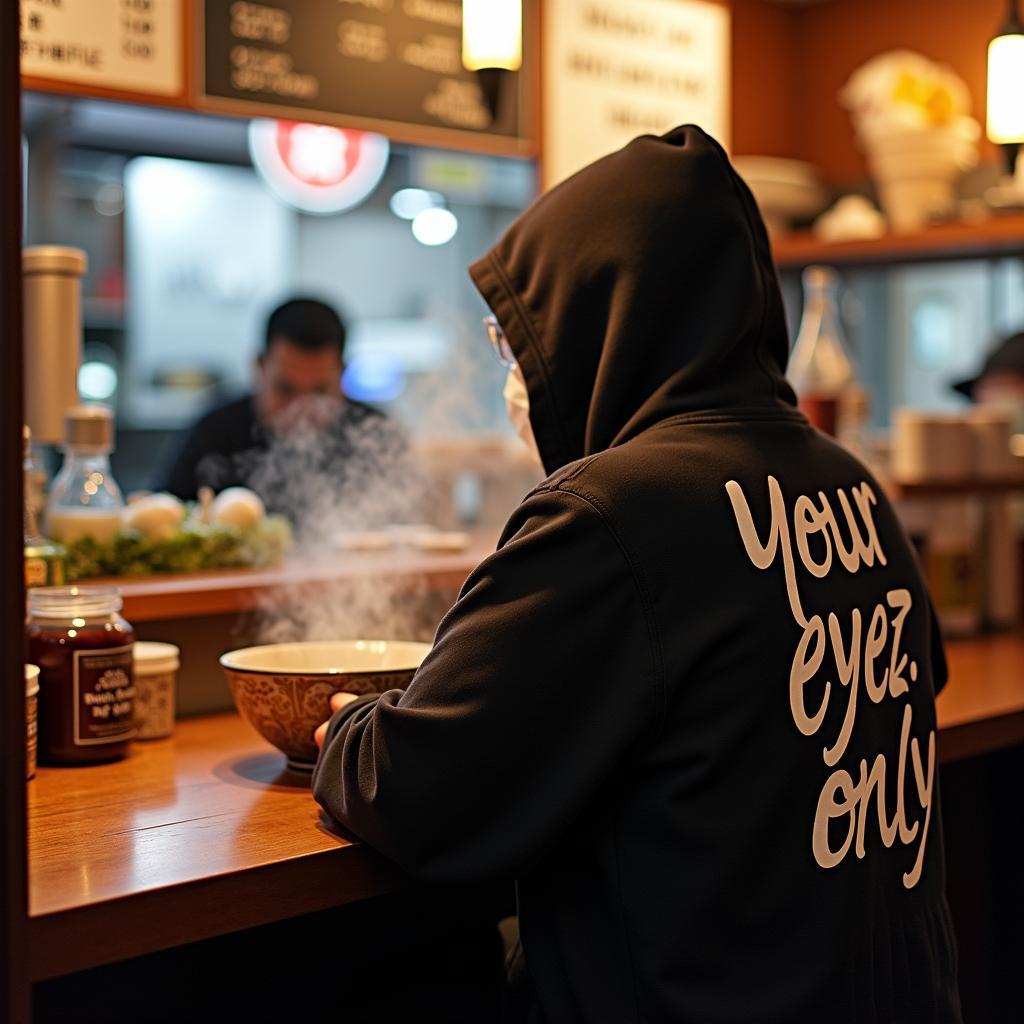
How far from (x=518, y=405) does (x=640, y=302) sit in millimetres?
243

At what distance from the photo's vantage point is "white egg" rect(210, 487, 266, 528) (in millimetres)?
2059

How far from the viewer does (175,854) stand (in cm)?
122

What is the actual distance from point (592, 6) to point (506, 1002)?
2437 mm

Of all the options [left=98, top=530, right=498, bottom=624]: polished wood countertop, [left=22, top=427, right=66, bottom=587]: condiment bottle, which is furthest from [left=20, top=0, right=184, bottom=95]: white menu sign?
[left=98, top=530, right=498, bottom=624]: polished wood countertop

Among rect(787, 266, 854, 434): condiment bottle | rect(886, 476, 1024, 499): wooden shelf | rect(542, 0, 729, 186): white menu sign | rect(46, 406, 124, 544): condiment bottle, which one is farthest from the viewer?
rect(542, 0, 729, 186): white menu sign

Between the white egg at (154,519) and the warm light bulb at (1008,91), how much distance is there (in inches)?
57.9

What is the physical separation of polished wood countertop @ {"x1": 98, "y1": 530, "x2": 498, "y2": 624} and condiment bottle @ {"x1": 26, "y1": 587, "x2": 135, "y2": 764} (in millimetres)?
213

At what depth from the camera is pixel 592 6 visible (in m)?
3.17

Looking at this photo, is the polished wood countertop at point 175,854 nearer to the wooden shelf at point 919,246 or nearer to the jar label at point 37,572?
the jar label at point 37,572

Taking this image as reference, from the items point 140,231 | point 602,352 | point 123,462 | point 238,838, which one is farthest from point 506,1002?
point 140,231

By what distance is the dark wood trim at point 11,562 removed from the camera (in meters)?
1.04

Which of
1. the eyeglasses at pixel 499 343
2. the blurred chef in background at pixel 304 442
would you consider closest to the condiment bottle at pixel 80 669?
the eyeglasses at pixel 499 343

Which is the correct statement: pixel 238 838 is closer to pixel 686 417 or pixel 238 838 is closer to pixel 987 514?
pixel 686 417

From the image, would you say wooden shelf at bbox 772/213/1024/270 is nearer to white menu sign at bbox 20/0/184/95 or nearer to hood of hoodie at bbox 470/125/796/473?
white menu sign at bbox 20/0/184/95
